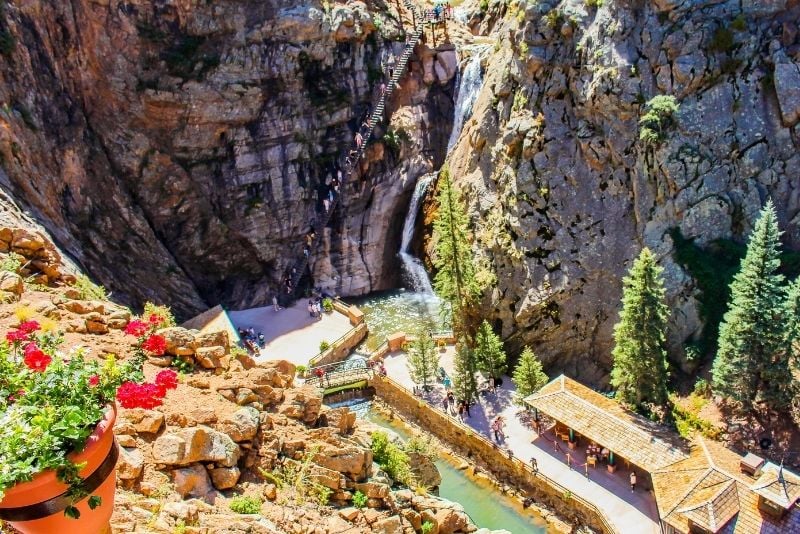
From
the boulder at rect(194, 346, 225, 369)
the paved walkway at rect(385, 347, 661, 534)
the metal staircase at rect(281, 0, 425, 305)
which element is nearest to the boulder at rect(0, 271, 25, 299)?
the boulder at rect(194, 346, 225, 369)

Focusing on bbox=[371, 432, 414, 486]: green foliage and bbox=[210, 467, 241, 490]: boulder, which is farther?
bbox=[371, 432, 414, 486]: green foliage

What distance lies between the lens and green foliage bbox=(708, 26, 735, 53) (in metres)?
32.5

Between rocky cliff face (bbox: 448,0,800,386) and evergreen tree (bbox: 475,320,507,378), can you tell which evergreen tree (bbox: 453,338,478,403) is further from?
rocky cliff face (bbox: 448,0,800,386)

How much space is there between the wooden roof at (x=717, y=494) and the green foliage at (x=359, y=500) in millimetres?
14377

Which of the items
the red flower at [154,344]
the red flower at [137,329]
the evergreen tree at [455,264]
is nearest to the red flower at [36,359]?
the red flower at [154,344]

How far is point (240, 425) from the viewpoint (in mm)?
13602

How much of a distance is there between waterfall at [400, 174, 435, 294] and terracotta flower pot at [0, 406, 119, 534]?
1442 inches

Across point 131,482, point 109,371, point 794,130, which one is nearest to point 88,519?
point 109,371

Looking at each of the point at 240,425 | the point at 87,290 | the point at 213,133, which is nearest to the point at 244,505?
the point at 240,425

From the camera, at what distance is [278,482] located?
44.0 ft

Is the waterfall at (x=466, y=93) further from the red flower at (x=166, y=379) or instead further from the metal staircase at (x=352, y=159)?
the red flower at (x=166, y=379)

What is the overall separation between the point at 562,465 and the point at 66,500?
24.2 m

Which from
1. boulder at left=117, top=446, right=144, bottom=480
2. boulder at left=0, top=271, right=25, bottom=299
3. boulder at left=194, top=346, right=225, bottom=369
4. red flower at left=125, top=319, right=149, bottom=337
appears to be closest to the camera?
boulder at left=117, top=446, right=144, bottom=480

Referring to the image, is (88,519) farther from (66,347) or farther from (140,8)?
(140,8)
